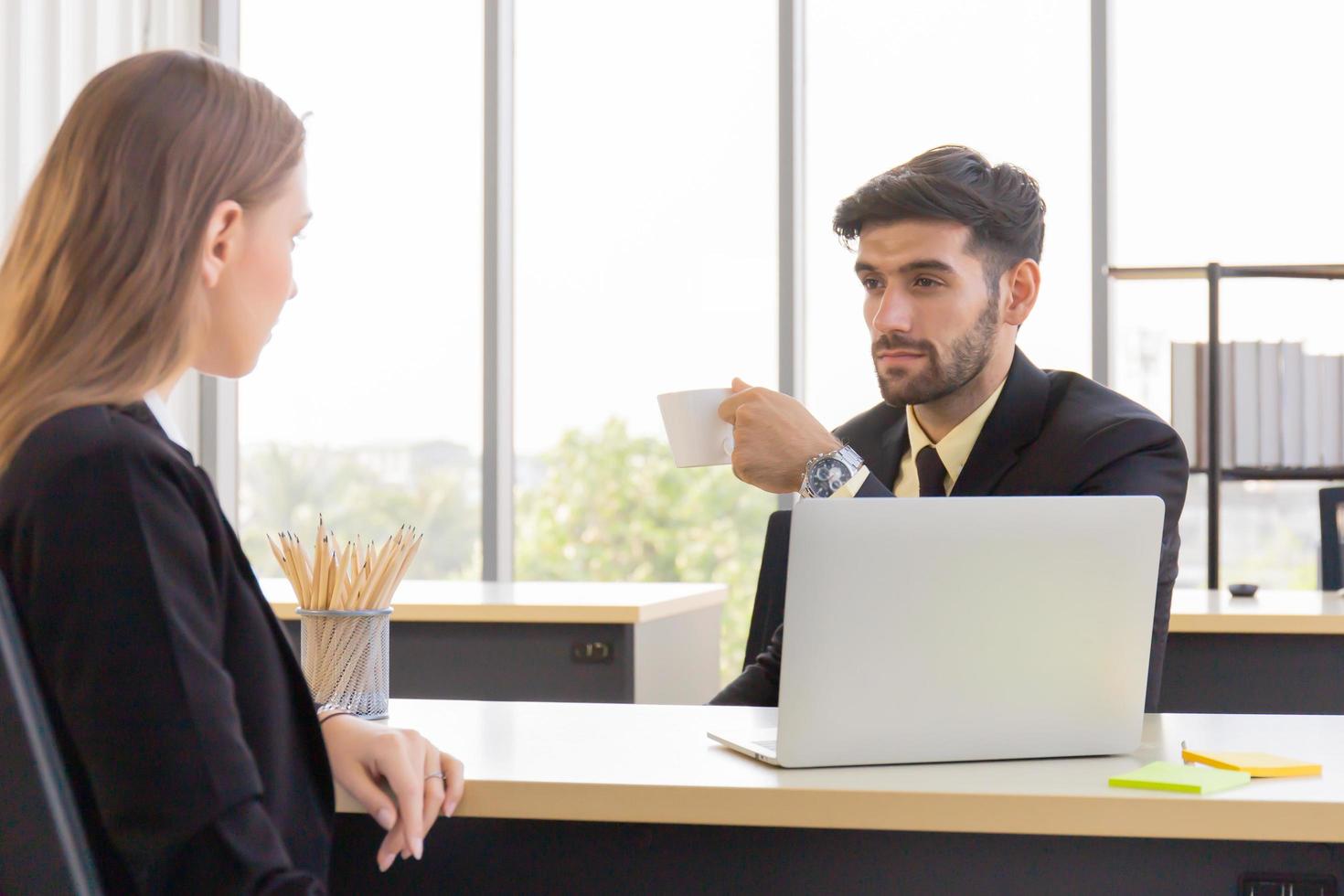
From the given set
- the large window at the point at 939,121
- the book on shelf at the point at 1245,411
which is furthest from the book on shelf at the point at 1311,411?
the large window at the point at 939,121

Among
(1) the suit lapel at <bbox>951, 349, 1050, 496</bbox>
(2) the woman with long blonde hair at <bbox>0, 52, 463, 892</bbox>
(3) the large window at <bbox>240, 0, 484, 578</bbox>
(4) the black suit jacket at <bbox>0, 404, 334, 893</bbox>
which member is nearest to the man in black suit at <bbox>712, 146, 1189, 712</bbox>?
(1) the suit lapel at <bbox>951, 349, 1050, 496</bbox>

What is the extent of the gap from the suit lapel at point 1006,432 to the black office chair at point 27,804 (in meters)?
1.29

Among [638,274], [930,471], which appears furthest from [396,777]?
[638,274]

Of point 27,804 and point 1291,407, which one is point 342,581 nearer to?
point 27,804

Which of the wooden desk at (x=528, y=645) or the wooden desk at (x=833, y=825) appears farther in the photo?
the wooden desk at (x=528, y=645)

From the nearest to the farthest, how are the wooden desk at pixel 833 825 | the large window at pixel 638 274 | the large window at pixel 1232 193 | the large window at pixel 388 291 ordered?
1. the wooden desk at pixel 833 825
2. the large window at pixel 1232 193
3. the large window at pixel 638 274
4. the large window at pixel 388 291

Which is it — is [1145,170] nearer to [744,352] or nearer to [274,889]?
[744,352]

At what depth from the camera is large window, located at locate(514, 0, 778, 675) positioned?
13.2 ft

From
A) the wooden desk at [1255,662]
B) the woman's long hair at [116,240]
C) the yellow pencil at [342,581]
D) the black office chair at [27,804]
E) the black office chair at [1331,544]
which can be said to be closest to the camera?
the black office chair at [27,804]

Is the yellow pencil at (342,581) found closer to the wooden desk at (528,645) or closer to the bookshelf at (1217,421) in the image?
the wooden desk at (528,645)

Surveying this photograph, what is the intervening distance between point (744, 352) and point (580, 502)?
67 centimetres

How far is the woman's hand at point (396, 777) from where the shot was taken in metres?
1.01

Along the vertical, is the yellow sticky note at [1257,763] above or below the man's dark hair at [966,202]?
below

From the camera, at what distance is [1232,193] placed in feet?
12.4
